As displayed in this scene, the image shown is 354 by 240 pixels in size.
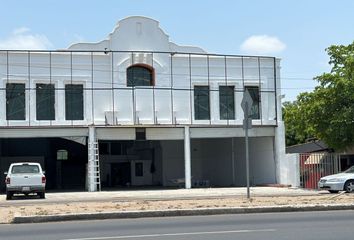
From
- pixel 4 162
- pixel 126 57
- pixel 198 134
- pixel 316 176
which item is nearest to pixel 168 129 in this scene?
pixel 198 134

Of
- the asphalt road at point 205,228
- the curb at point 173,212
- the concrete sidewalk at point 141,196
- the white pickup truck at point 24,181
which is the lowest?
the concrete sidewalk at point 141,196

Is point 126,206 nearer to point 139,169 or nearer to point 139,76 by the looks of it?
point 139,76

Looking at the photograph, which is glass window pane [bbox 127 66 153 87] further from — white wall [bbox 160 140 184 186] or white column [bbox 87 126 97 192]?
white wall [bbox 160 140 184 186]

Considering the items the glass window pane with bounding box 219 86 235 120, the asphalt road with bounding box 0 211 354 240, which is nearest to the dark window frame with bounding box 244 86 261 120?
the glass window pane with bounding box 219 86 235 120

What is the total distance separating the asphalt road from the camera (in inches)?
463

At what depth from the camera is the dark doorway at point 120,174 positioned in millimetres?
46688

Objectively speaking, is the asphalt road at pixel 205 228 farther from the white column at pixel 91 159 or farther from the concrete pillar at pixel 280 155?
the concrete pillar at pixel 280 155

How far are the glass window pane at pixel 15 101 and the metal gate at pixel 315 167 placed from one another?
665 inches

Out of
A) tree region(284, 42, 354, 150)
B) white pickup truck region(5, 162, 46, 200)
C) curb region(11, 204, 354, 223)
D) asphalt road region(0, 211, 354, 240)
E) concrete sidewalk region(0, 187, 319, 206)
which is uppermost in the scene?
tree region(284, 42, 354, 150)

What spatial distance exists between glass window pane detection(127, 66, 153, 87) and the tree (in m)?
9.49

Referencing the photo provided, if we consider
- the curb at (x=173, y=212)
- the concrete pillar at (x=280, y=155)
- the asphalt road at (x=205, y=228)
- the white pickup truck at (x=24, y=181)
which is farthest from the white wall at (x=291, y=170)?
the asphalt road at (x=205, y=228)

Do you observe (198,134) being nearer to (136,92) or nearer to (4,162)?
(136,92)

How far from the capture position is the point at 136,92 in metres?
36.6

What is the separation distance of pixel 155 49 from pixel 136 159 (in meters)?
12.4
